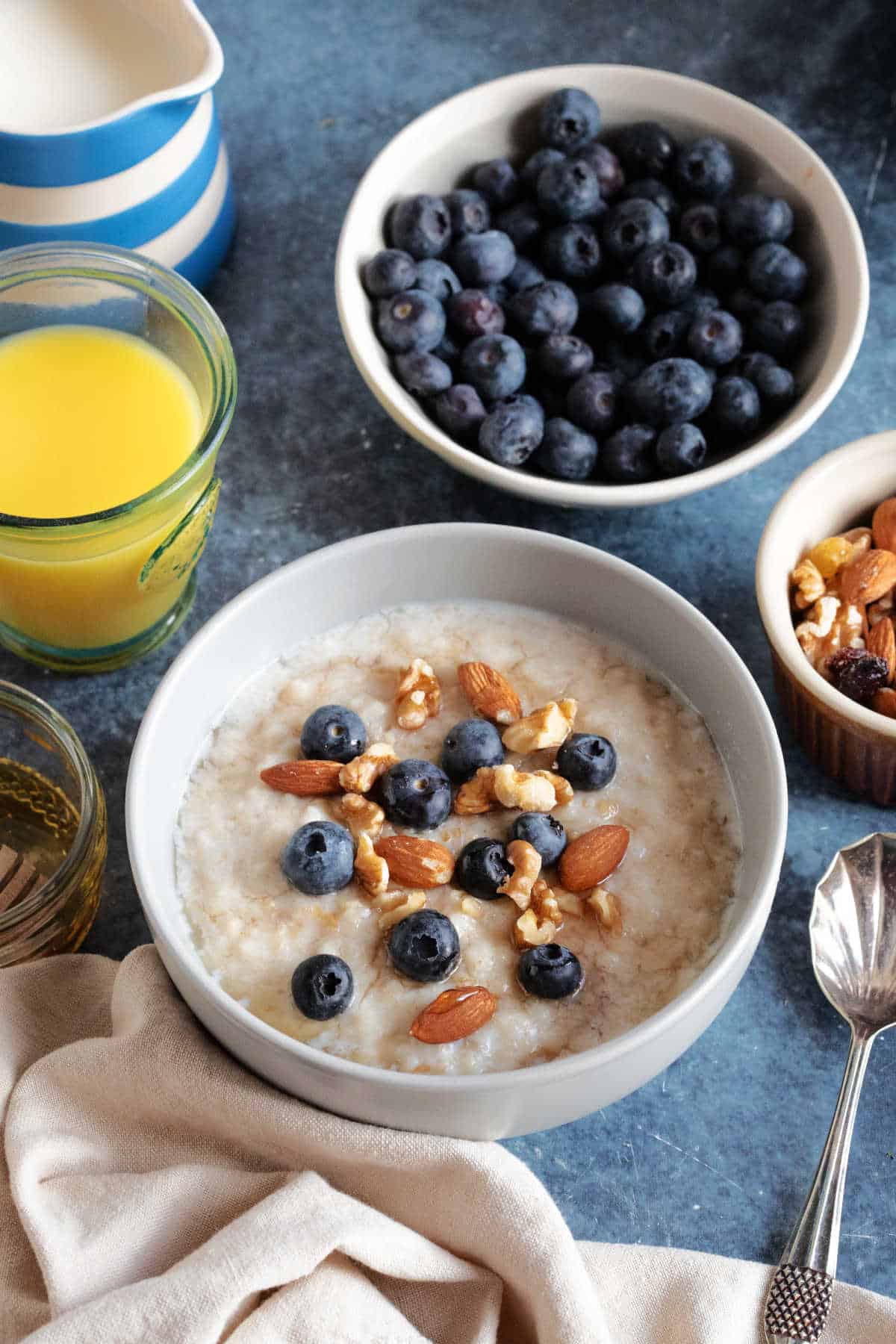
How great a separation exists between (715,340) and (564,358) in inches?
5.3

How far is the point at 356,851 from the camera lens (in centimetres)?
101

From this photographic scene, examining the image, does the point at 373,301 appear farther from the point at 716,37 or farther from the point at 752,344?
the point at 716,37

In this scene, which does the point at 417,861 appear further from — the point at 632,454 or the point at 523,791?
the point at 632,454

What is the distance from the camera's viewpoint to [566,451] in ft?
3.99

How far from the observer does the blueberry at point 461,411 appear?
1.23 meters

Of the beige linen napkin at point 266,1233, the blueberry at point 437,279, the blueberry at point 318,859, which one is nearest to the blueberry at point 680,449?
the blueberry at point 437,279

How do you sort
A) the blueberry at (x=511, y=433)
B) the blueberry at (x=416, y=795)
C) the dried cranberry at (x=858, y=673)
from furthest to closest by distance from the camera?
1. the blueberry at (x=511, y=433)
2. the dried cranberry at (x=858, y=673)
3. the blueberry at (x=416, y=795)

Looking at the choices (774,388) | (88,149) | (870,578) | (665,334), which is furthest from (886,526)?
(88,149)

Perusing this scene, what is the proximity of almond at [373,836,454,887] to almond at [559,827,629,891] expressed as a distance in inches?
3.2

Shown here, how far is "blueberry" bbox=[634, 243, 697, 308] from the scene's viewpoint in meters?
1.27

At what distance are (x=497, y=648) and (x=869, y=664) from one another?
291mm

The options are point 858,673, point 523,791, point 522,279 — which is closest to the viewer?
point 523,791

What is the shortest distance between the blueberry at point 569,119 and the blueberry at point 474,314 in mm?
186

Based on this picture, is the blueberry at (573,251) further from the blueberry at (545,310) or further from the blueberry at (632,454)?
the blueberry at (632,454)
